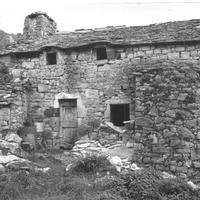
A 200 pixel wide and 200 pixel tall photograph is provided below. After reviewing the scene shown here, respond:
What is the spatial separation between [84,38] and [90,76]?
1.66 m

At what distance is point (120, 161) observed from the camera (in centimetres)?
789

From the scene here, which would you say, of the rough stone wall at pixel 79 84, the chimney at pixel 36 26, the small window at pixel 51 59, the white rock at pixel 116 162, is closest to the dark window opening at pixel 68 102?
the rough stone wall at pixel 79 84

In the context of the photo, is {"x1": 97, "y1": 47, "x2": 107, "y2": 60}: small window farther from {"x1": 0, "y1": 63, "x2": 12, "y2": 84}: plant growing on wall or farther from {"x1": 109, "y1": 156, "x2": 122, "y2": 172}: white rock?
{"x1": 109, "y1": 156, "x2": 122, "y2": 172}: white rock

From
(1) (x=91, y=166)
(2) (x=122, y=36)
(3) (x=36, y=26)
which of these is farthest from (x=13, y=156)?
(3) (x=36, y=26)

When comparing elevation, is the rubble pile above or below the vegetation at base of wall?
above

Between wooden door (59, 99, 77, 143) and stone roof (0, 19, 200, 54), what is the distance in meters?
2.10

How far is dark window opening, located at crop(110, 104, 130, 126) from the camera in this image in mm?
10382

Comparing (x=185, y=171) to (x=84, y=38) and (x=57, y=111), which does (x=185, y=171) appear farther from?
→ (x=84, y=38)

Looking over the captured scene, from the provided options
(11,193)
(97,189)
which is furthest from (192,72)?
(11,193)

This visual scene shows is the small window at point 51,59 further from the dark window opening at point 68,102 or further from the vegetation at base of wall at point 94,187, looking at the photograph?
the vegetation at base of wall at point 94,187

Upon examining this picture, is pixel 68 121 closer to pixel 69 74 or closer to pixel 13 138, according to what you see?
pixel 69 74

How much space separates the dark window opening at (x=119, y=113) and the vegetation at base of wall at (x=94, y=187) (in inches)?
143

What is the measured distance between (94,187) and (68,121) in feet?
14.8

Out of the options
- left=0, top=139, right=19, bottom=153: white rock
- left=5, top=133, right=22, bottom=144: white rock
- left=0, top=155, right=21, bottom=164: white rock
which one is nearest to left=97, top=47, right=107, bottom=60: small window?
left=5, top=133, right=22, bottom=144: white rock
